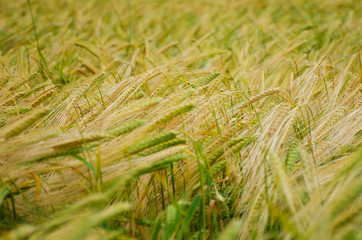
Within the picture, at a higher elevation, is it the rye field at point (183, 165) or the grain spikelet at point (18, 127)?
the grain spikelet at point (18, 127)

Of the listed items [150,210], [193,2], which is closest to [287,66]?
[150,210]

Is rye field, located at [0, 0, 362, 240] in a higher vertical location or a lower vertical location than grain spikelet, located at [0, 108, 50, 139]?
lower

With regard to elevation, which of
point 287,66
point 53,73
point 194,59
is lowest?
point 287,66

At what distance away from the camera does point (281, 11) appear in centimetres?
387

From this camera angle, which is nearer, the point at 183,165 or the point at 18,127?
the point at 18,127

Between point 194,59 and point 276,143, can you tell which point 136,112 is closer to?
point 276,143

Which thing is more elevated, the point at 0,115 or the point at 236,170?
the point at 0,115

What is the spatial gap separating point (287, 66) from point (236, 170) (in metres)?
0.91

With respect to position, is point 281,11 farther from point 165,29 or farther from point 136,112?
point 136,112

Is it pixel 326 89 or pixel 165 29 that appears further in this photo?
pixel 165 29

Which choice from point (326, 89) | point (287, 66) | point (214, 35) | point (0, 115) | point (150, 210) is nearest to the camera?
point (150, 210)

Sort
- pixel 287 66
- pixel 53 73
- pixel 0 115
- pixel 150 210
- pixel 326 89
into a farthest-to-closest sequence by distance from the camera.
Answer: pixel 53 73 → pixel 287 66 → pixel 326 89 → pixel 0 115 → pixel 150 210

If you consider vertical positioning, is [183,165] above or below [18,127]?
below

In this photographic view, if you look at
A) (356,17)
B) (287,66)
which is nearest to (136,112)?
(287,66)
